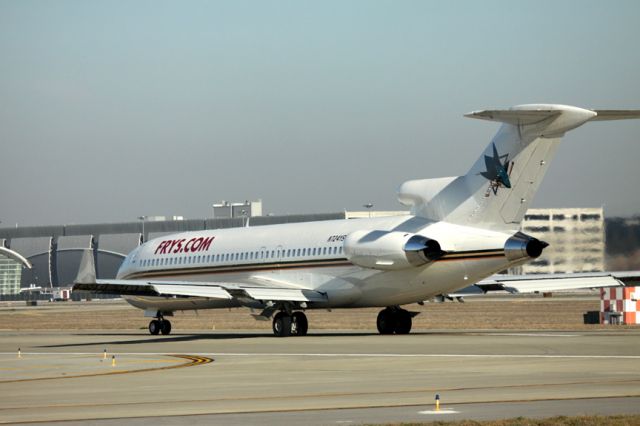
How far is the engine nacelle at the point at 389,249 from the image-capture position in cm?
3556

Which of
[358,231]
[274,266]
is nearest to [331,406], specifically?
[358,231]

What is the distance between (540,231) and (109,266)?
3804 inches

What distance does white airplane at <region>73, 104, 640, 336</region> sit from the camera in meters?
33.9

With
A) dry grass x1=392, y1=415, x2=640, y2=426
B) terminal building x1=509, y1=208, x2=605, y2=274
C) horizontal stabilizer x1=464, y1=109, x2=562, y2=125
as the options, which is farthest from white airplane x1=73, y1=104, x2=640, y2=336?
dry grass x1=392, y1=415, x2=640, y2=426

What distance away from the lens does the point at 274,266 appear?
4284cm

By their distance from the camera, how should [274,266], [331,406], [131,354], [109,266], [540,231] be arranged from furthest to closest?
[109,266] → [540,231] → [274,266] → [131,354] → [331,406]

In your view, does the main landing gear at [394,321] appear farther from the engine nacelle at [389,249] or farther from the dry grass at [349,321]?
the dry grass at [349,321]

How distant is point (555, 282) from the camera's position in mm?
40781

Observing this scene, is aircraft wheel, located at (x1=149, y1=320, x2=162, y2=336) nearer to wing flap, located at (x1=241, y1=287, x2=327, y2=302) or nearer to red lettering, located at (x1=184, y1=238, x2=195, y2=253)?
red lettering, located at (x1=184, y1=238, x2=195, y2=253)

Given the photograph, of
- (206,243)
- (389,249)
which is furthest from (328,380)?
(206,243)

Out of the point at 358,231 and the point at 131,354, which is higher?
the point at 358,231

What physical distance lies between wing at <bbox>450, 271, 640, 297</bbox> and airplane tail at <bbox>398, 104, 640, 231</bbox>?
566cm

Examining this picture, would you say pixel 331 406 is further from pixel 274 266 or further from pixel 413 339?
pixel 274 266

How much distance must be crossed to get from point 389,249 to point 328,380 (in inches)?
571
